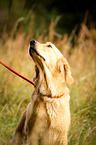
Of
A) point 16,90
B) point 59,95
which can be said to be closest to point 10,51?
point 16,90

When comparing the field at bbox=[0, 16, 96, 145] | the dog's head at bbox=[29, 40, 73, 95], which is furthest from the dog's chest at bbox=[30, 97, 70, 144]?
the field at bbox=[0, 16, 96, 145]

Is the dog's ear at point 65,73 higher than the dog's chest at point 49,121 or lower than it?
higher

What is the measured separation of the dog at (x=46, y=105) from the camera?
1.80 metres

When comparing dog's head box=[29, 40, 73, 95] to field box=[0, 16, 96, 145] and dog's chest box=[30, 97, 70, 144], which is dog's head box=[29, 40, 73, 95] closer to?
dog's chest box=[30, 97, 70, 144]

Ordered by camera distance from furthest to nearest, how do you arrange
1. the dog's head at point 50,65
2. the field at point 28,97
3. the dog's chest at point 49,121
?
A: the field at point 28,97 → the dog's head at point 50,65 → the dog's chest at point 49,121

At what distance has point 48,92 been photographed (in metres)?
1.95

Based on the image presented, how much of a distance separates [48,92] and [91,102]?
1367 millimetres

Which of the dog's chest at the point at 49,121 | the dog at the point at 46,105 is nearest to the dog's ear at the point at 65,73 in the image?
the dog at the point at 46,105

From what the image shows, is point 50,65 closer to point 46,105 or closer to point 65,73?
point 65,73

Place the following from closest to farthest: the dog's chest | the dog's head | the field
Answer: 1. the dog's chest
2. the dog's head
3. the field

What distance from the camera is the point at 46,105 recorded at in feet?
6.13

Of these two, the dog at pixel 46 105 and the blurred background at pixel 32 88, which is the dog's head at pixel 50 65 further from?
the blurred background at pixel 32 88

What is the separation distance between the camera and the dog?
70.7 inches

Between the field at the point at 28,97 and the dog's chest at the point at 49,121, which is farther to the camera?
the field at the point at 28,97
